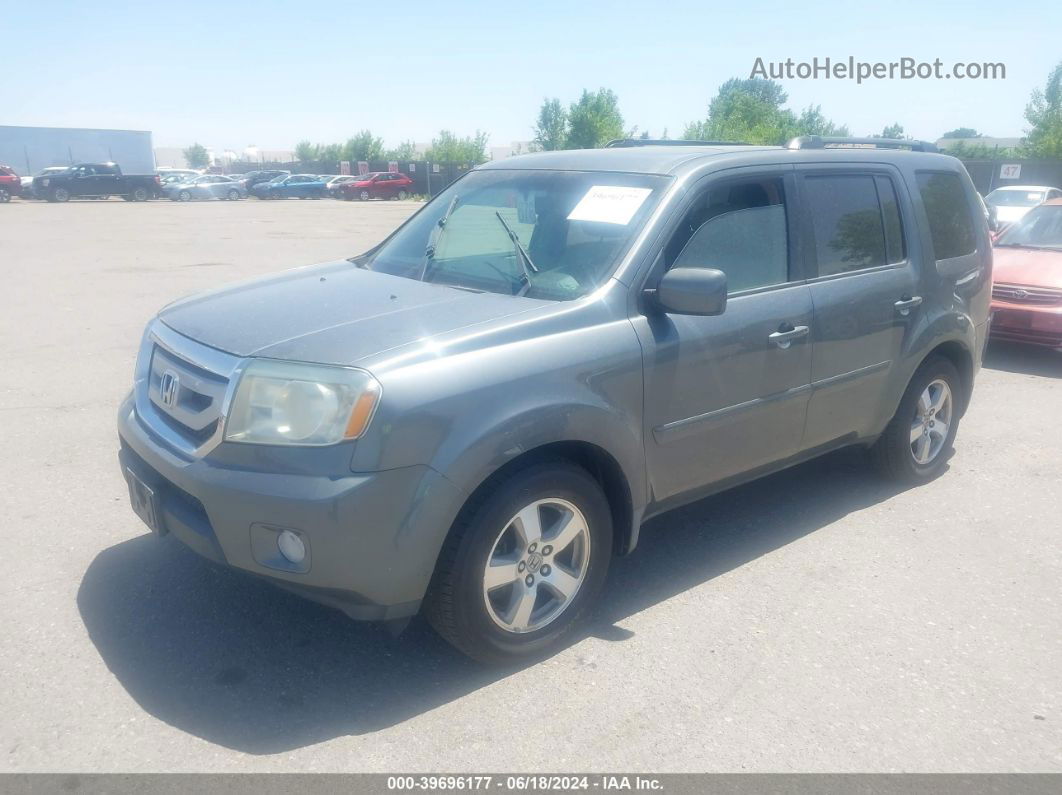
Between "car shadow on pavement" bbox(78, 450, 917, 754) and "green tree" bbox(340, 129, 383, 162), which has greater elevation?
"green tree" bbox(340, 129, 383, 162)

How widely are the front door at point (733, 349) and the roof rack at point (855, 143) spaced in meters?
0.86

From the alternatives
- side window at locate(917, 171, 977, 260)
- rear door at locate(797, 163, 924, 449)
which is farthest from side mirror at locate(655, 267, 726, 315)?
side window at locate(917, 171, 977, 260)

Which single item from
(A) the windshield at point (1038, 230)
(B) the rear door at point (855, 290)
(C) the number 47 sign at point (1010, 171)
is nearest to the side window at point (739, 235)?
(B) the rear door at point (855, 290)

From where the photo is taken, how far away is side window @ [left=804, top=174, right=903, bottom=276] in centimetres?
437

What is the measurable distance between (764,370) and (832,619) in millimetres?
1087

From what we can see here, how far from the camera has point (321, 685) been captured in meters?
3.23

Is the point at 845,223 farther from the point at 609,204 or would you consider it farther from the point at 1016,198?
the point at 1016,198

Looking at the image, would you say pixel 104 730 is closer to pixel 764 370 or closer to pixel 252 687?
pixel 252 687

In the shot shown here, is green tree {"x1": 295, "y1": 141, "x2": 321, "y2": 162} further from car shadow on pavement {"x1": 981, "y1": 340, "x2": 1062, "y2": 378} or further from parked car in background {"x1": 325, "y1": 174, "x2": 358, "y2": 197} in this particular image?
car shadow on pavement {"x1": 981, "y1": 340, "x2": 1062, "y2": 378}

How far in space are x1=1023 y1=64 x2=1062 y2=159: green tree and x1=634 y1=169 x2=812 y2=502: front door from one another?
4307 centimetres

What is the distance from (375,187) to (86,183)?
564 inches

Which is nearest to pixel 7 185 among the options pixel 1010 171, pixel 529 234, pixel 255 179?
pixel 255 179

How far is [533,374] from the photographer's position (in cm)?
318

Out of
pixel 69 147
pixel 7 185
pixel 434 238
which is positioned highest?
pixel 69 147
